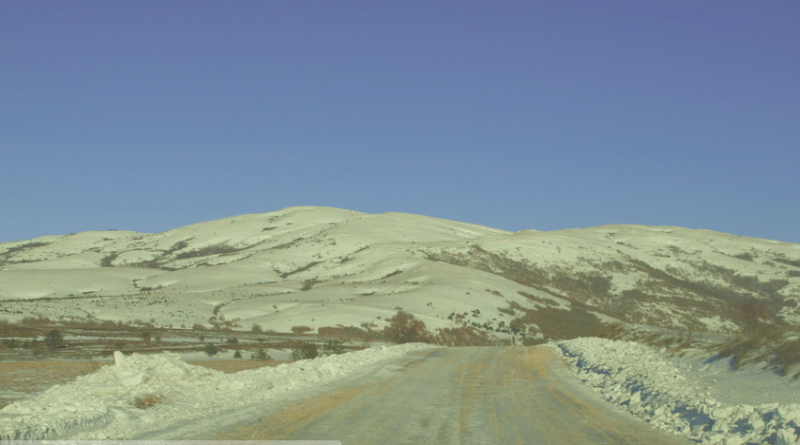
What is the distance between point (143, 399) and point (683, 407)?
12.3 metres

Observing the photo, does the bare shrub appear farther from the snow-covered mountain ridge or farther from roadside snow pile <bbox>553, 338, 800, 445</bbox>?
roadside snow pile <bbox>553, 338, 800, 445</bbox>

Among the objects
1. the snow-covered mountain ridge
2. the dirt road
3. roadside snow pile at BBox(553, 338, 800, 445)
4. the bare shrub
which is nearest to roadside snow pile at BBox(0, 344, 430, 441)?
the dirt road

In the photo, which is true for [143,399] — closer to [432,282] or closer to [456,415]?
[456,415]

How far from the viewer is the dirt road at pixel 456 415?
40.6 feet

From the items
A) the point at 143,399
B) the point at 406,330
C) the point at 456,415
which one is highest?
the point at 406,330

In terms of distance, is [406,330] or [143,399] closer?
[143,399]

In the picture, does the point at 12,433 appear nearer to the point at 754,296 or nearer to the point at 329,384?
the point at 329,384

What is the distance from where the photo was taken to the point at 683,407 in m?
14.4

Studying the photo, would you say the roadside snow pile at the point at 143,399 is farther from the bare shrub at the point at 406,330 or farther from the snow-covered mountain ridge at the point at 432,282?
the snow-covered mountain ridge at the point at 432,282

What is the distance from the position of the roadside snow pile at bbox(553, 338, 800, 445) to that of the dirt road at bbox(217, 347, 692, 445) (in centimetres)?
56

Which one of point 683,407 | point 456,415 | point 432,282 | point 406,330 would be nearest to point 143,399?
point 456,415

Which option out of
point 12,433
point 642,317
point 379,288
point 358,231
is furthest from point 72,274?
point 12,433

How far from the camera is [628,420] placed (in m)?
14.5

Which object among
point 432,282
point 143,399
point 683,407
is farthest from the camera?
point 432,282
